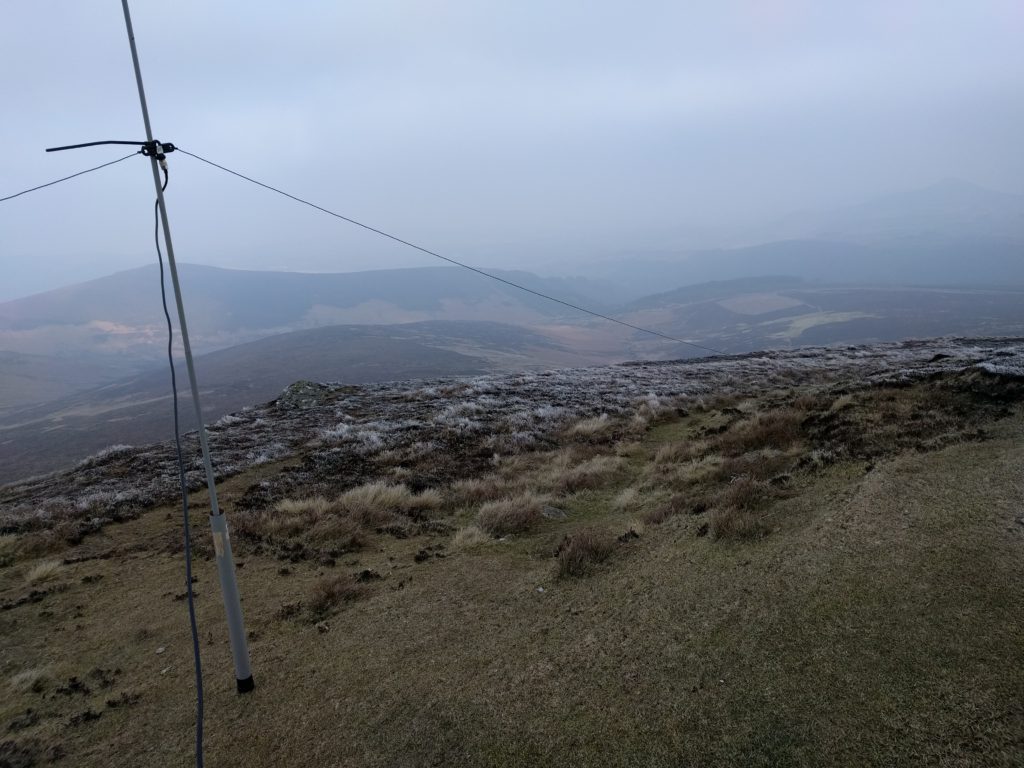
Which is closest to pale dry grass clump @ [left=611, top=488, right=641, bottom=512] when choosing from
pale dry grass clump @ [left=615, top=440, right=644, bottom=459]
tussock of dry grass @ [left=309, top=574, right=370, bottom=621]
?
pale dry grass clump @ [left=615, top=440, right=644, bottom=459]

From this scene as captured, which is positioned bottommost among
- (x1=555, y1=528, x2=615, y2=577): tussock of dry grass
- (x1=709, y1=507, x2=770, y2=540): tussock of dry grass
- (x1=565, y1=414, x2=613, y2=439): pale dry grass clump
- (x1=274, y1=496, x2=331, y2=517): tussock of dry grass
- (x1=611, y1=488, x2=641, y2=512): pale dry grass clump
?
(x1=565, y1=414, x2=613, y2=439): pale dry grass clump

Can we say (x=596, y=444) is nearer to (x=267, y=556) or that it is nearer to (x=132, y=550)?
(x=267, y=556)

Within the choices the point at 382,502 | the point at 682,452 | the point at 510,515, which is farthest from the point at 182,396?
the point at 510,515

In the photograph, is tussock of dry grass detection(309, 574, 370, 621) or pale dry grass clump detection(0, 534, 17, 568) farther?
pale dry grass clump detection(0, 534, 17, 568)

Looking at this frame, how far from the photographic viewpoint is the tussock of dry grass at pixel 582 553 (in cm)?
830

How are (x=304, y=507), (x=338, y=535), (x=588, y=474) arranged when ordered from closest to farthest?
(x=338, y=535) → (x=304, y=507) → (x=588, y=474)

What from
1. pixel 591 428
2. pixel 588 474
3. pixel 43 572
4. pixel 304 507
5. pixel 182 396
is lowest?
pixel 182 396

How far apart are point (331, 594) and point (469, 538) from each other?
9.41ft

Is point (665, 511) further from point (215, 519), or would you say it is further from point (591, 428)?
point (591, 428)

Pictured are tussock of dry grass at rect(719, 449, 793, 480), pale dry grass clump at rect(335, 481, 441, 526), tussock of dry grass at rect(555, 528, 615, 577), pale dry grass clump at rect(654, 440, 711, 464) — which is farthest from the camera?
pale dry grass clump at rect(654, 440, 711, 464)

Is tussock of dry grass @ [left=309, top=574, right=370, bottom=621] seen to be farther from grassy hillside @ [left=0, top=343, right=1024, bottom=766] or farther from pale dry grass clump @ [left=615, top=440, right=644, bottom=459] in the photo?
pale dry grass clump @ [left=615, top=440, right=644, bottom=459]

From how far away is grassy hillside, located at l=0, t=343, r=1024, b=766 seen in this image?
5102 mm

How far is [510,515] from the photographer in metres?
11.2

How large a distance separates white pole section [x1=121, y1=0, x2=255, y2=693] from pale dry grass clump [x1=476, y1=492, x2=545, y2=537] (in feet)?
17.0
